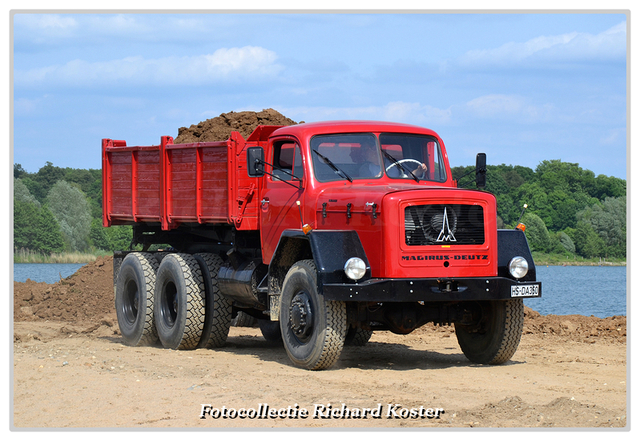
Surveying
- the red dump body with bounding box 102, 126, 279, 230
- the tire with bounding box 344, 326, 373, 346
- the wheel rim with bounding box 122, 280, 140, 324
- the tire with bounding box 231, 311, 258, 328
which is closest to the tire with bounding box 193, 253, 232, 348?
the red dump body with bounding box 102, 126, 279, 230

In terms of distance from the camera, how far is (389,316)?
10680mm

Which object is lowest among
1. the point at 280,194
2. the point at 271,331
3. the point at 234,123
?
the point at 271,331

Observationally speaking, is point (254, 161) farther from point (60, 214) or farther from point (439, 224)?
point (60, 214)

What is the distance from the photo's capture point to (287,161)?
11977mm

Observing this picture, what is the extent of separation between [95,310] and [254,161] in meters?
11.0

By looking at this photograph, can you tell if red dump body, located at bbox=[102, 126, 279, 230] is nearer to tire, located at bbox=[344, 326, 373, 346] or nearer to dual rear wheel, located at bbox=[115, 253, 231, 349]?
dual rear wheel, located at bbox=[115, 253, 231, 349]

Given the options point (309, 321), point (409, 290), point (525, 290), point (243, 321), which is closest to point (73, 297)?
point (243, 321)

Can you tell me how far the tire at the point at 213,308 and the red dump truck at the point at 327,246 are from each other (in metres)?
0.02

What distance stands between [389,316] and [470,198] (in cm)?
178

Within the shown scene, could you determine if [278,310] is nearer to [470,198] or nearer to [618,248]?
[470,198]

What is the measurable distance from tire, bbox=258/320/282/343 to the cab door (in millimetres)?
2565

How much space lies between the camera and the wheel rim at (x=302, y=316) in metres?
10.5

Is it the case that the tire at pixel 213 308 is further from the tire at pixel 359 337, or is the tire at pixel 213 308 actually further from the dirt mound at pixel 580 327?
the dirt mound at pixel 580 327

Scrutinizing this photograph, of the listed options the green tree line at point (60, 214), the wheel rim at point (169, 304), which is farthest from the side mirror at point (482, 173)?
the green tree line at point (60, 214)
